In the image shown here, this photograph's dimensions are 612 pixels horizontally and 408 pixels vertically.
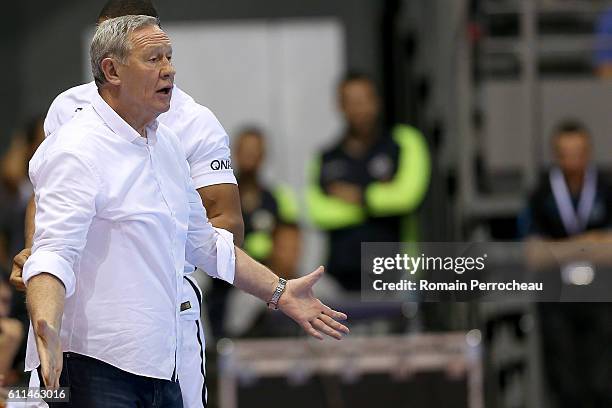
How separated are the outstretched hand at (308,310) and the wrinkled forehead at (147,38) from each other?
33.0 inches

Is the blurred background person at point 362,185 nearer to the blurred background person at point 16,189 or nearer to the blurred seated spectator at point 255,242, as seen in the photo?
the blurred seated spectator at point 255,242

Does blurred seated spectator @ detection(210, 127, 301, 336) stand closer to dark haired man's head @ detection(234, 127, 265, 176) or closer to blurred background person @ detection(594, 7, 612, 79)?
dark haired man's head @ detection(234, 127, 265, 176)

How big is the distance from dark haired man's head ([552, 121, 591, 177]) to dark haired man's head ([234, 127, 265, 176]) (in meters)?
1.88

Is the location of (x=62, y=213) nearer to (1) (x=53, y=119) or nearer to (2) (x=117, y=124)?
(2) (x=117, y=124)

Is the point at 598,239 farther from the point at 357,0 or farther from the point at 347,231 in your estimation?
the point at 357,0

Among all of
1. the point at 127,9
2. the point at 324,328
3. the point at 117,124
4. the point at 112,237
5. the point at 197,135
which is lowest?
the point at 324,328

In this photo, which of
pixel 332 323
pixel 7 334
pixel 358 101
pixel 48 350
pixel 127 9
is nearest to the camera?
pixel 48 350

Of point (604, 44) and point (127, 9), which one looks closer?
point (127, 9)

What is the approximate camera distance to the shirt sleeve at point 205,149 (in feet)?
16.4

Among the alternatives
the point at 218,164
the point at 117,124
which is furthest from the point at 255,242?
the point at 117,124

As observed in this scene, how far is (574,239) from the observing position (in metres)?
8.95

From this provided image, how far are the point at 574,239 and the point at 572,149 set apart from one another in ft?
1.88

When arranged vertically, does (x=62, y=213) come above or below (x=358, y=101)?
below

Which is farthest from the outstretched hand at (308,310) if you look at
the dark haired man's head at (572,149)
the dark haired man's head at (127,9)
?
the dark haired man's head at (572,149)
